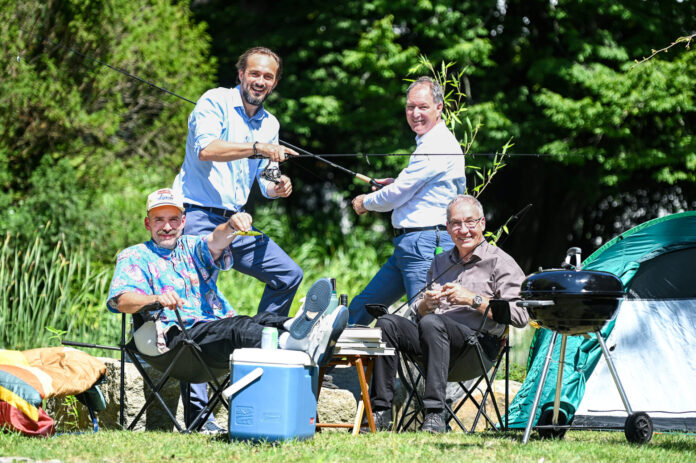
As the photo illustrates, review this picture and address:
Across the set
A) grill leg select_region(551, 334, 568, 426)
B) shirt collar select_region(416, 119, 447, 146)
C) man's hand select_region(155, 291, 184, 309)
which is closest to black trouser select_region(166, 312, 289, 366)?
man's hand select_region(155, 291, 184, 309)

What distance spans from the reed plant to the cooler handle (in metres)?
3.01

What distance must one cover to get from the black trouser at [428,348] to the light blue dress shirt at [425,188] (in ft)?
2.11

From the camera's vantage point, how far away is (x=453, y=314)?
4.01 meters

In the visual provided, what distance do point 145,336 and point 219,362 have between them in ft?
1.10

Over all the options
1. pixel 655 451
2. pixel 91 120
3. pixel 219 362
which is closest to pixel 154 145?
pixel 91 120

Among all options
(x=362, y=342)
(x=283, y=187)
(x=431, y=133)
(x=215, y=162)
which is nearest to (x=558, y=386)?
(x=362, y=342)

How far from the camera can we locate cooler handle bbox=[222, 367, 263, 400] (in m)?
3.15

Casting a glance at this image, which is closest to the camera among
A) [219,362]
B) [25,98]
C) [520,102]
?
[219,362]

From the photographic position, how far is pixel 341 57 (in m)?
10.7

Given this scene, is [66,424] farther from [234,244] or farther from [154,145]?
[154,145]

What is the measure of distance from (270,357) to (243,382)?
5.4 inches

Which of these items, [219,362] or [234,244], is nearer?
[219,362]

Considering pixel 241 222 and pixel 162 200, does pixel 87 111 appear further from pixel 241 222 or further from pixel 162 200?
pixel 241 222

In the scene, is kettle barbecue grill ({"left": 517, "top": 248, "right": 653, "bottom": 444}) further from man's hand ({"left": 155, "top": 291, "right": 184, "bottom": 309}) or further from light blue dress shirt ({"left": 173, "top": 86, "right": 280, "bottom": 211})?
light blue dress shirt ({"left": 173, "top": 86, "right": 280, "bottom": 211})
